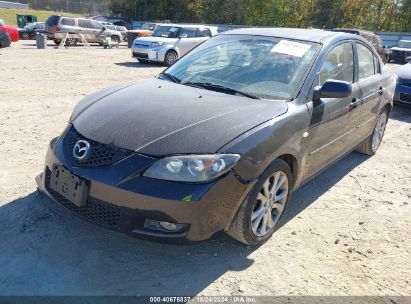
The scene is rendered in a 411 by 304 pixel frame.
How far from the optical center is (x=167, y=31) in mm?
15820

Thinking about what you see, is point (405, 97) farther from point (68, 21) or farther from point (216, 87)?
point (68, 21)

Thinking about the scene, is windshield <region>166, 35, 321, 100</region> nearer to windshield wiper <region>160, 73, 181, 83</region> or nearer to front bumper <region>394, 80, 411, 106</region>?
windshield wiper <region>160, 73, 181, 83</region>

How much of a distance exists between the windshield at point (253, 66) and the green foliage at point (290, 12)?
34396 millimetres

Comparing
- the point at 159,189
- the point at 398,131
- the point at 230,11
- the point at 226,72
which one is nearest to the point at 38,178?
the point at 159,189

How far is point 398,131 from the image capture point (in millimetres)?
6980

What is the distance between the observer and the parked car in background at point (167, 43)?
1470cm

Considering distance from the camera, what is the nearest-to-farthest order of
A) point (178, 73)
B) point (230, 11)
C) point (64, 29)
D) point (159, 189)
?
point (159, 189) < point (178, 73) < point (64, 29) < point (230, 11)

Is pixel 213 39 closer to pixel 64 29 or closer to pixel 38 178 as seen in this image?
pixel 38 178

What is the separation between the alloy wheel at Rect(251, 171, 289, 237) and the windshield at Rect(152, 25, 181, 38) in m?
13.1

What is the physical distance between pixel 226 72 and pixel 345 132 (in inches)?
57.8

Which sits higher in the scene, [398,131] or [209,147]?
[209,147]

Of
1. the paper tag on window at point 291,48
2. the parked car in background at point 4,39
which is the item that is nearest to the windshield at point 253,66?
the paper tag on window at point 291,48

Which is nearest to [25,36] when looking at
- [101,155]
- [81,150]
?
[81,150]

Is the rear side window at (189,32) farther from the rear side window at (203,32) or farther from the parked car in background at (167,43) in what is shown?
the rear side window at (203,32)
